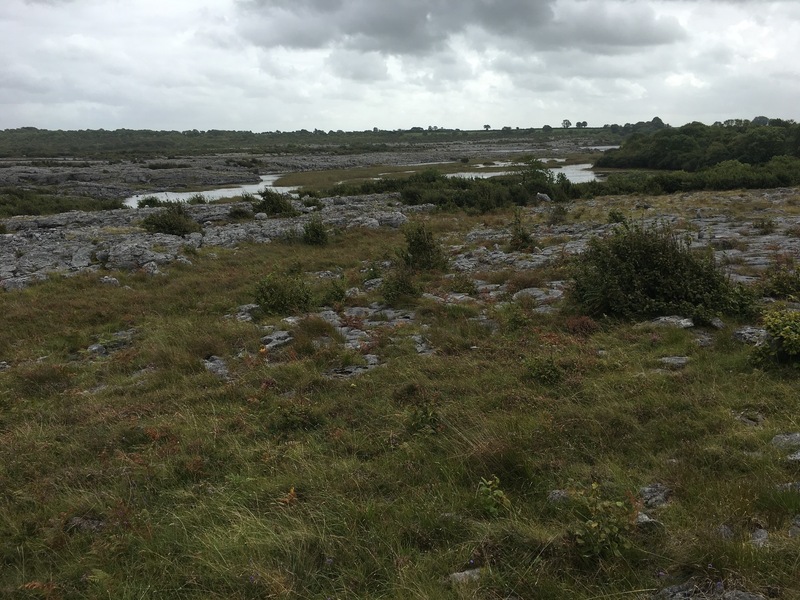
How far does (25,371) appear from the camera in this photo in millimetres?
9383

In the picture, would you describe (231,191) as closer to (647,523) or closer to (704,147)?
(647,523)

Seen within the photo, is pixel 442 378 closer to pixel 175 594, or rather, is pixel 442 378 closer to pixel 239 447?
pixel 239 447

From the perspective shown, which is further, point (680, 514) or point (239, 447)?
point (239, 447)

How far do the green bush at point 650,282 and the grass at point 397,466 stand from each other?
0.93 metres

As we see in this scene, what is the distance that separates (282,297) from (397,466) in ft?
28.0

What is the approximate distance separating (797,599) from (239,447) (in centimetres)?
558

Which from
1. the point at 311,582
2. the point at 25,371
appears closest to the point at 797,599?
the point at 311,582

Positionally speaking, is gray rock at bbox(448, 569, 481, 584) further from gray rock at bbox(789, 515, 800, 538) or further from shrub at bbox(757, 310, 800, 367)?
shrub at bbox(757, 310, 800, 367)

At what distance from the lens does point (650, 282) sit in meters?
10.5

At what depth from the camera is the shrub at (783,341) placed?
6.76 metres

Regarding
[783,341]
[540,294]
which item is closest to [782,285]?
[783,341]

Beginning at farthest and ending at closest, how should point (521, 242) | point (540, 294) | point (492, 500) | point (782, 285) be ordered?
point (521, 242) < point (540, 294) < point (782, 285) < point (492, 500)

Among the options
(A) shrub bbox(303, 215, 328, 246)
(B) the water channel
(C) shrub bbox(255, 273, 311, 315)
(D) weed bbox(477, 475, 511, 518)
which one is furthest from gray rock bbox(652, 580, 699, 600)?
(B) the water channel

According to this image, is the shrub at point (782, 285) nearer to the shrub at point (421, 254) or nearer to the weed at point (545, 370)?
the weed at point (545, 370)
